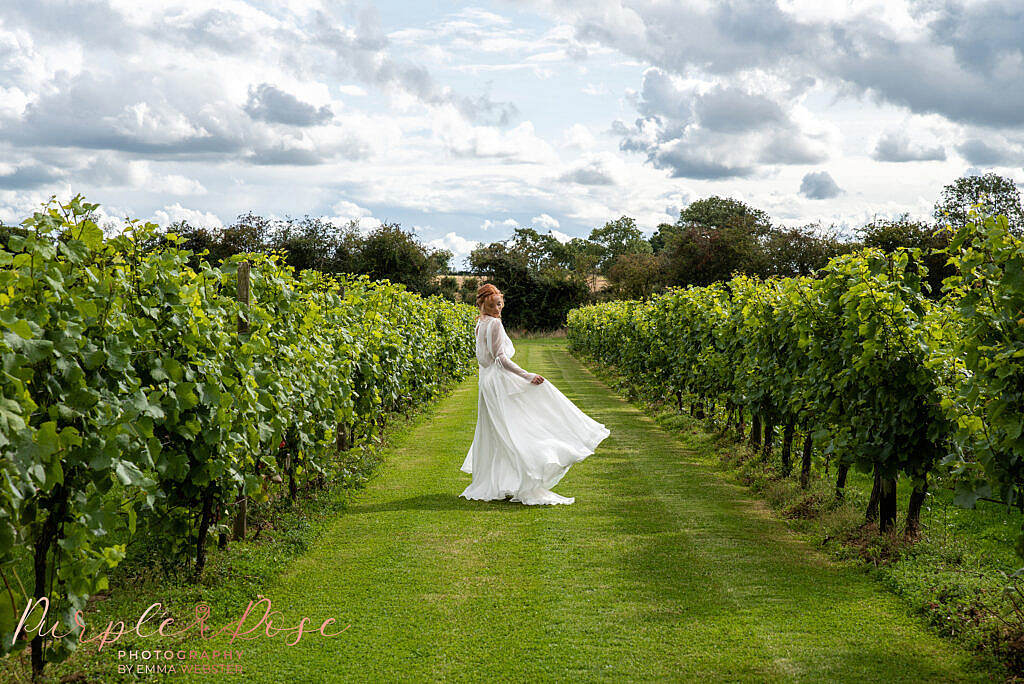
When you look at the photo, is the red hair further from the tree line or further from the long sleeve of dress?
the tree line

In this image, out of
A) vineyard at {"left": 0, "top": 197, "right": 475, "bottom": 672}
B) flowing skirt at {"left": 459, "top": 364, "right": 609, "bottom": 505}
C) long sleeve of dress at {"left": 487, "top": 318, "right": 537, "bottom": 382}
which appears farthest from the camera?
long sleeve of dress at {"left": 487, "top": 318, "right": 537, "bottom": 382}

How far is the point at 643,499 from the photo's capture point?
7727 millimetres

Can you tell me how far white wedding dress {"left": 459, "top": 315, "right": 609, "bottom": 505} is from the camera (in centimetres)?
741

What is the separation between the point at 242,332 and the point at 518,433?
9.42 ft

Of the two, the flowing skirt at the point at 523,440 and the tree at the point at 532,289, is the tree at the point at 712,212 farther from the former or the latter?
the flowing skirt at the point at 523,440

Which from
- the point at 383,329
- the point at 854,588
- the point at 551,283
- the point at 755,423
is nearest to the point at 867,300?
the point at 854,588

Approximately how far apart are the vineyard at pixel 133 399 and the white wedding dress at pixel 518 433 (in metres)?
1.32

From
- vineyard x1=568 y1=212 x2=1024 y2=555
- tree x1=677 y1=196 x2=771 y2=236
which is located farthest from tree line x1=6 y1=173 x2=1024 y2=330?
vineyard x1=568 y1=212 x2=1024 y2=555

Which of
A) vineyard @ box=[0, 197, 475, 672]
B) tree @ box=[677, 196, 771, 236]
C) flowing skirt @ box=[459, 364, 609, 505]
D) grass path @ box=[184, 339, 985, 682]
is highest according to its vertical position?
tree @ box=[677, 196, 771, 236]

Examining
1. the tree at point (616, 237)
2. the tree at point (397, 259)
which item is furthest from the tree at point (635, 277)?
the tree at point (616, 237)

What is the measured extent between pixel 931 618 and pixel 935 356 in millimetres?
1584

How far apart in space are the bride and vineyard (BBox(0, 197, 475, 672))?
4.34 feet

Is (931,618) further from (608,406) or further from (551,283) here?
(551,283)

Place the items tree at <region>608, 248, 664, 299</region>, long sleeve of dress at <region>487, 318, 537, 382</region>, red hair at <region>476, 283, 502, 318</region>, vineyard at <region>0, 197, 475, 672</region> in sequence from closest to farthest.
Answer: vineyard at <region>0, 197, 475, 672</region>, long sleeve of dress at <region>487, 318, 537, 382</region>, red hair at <region>476, 283, 502, 318</region>, tree at <region>608, 248, 664, 299</region>
